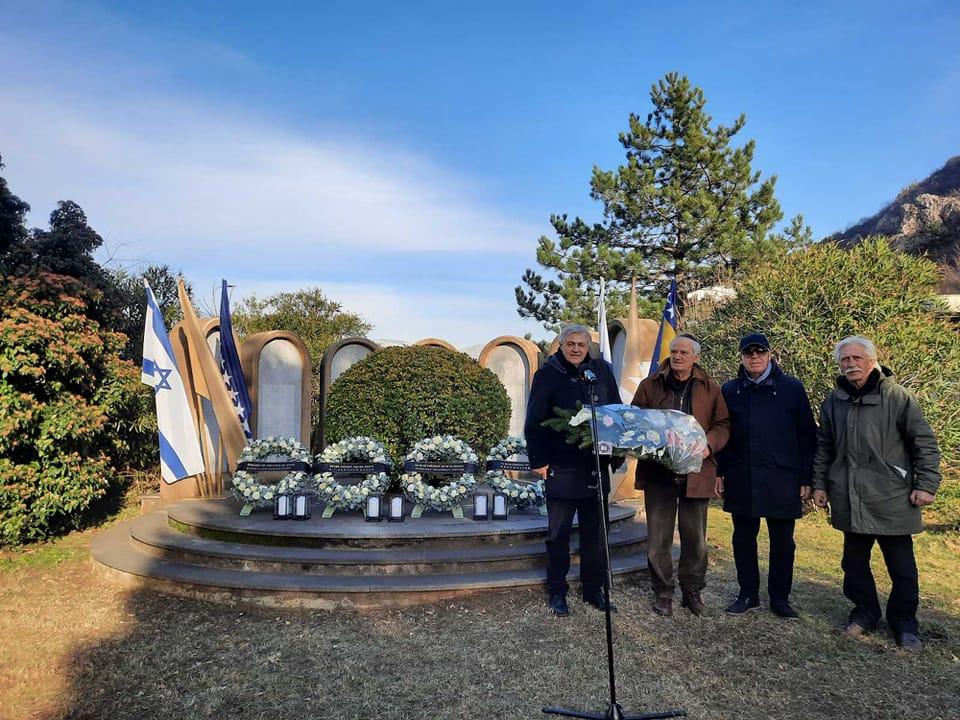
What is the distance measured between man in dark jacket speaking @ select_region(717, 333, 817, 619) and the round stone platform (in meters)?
1.08

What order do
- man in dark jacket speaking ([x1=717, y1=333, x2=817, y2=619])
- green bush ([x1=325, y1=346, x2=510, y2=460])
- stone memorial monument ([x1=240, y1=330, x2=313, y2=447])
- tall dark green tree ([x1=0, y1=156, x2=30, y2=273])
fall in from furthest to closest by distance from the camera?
1. tall dark green tree ([x1=0, y1=156, x2=30, y2=273])
2. stone memorial monument ([x1=240, y1=330, x2=313, y2=447])
3. green bush ([x1=325, y1=346, x2=510, y2=460])
4. man in dark jacket speaking ([x1=717, y1=333, x2=817, y2=619])

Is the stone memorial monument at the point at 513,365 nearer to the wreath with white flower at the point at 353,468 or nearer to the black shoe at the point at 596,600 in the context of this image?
the wreath with white flower at the point at 353,468

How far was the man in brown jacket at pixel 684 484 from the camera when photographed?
13.2ft

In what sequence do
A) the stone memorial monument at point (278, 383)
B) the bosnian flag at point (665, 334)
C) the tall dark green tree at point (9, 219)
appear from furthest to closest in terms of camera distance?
the tall dark green tree at point (9, 219), the stone memorial monument at point (278, 383), the bosnian flag at point (665, 334)

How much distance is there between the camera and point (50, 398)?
608 centimetres

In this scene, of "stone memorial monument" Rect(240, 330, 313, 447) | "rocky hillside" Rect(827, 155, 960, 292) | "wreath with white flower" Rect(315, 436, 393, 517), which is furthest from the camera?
"rocky hillside" Rect(827, 155, 960, 292)

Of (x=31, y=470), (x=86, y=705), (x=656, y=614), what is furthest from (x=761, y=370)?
(x=31, y=470)

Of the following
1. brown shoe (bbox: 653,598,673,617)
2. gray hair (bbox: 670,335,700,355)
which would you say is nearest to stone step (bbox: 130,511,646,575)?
brown shoe (bbox: 653,598,673,617)

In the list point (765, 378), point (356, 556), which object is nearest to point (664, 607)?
point (765, 378)

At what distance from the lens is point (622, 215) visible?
21297mm

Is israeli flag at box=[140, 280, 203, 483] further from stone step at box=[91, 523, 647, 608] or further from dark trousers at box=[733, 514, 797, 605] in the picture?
dark trousers at box=[733, 514, 797, 605]

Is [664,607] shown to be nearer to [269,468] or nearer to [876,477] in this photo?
[876,477]

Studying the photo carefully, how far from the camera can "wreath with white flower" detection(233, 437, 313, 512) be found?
5633 millimetres

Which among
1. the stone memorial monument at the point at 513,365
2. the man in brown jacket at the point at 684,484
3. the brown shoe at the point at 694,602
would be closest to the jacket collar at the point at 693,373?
the man in brown jacket at the point at 684,484
